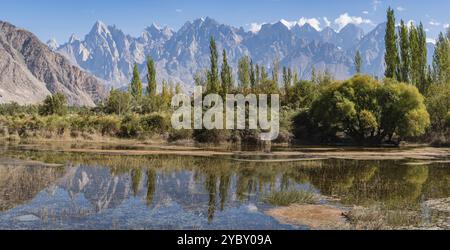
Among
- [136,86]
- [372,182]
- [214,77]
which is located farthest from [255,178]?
[136,86]

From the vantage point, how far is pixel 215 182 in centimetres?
2288

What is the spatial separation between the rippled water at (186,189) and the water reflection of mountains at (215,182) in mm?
41

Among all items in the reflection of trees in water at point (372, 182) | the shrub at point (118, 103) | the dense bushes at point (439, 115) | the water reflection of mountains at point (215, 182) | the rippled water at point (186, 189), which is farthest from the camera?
the shrub at point (118, 103)

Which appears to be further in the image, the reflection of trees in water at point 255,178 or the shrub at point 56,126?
the shrub at point 56,126

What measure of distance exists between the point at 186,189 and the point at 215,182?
2.23 metres

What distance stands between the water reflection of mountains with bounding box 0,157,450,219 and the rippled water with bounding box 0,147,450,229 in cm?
4

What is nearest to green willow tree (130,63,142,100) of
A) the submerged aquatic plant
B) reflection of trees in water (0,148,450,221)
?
reflection of trees in water (0,148,450,221)

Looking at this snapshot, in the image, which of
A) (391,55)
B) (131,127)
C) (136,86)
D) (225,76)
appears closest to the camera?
(131,127)

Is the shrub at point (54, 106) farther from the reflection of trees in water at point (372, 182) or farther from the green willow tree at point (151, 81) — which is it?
the reflection of trees in water at point (372, 182)

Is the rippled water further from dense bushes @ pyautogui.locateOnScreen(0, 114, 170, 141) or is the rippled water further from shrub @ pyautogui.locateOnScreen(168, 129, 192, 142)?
dense bushes @ pyautogui.locateOnScreen(0, 114, 170, 141)

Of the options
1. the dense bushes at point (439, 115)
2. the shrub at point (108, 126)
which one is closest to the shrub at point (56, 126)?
the shrub at point (108, 126)

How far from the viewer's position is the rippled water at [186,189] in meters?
15.1

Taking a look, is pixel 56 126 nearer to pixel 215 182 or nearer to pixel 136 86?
pixel 215 182
